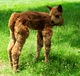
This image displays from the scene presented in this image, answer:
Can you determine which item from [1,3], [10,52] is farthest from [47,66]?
[1,3]

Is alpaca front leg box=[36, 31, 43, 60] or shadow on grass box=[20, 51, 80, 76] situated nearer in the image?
shadow on grass box=[20, 51, 80, 76]

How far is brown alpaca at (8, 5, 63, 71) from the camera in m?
8.59

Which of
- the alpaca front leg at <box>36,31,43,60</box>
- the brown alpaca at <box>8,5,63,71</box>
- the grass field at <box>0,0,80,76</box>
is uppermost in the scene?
the brown alpaca at <box>8,5,63,71</box>

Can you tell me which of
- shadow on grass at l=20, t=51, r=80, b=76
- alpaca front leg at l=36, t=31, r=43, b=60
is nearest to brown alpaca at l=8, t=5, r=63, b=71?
alpaca front leg at l=36, t=31, r=43, b=60

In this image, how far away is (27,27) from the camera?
8672mm

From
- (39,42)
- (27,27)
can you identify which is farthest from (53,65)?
(27,27)

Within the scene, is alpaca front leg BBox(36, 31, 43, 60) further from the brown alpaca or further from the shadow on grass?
the shadow on grass

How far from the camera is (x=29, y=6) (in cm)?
1934

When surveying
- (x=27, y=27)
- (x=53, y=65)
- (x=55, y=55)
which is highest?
(x=27, y=27)

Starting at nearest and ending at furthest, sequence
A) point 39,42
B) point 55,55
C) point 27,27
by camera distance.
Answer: point 27,27 < point 39,42 < point 55,55

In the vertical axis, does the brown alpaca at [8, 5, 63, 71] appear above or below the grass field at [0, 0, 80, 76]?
above

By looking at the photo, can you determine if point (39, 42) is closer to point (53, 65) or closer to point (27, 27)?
point (53, 65)

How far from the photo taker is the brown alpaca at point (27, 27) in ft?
28.2

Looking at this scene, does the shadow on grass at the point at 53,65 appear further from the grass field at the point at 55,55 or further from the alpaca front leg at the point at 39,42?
the alpaca front leg at the point at 39,42
